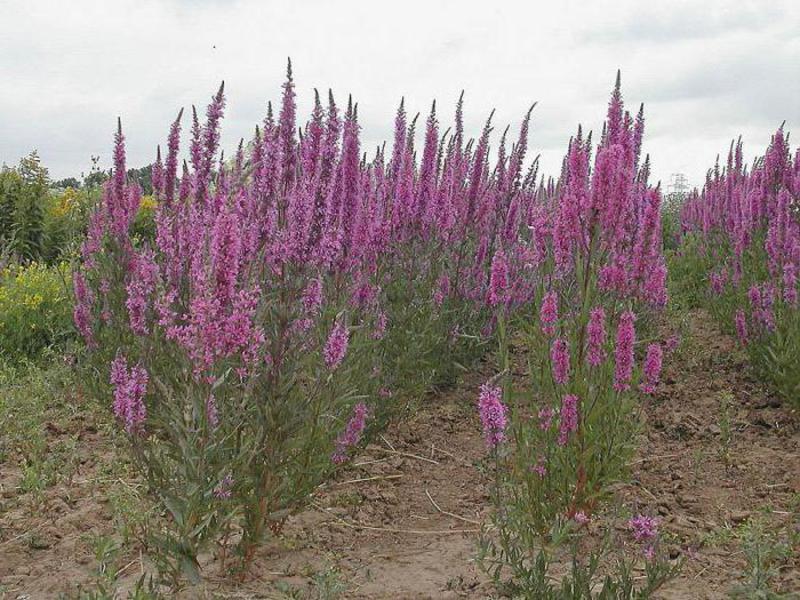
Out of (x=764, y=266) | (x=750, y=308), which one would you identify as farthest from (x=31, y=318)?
(x=764, y=266)

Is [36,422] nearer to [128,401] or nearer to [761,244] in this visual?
[128,401]

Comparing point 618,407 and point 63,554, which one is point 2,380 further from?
point 618,407

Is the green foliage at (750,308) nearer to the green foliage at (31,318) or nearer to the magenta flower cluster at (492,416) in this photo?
the magenta flower cluster at (492,416)

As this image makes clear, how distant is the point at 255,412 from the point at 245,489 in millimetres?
353

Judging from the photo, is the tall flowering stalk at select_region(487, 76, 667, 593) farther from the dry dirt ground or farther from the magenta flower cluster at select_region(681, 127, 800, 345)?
the magenta flower cluster at select_region(681, 127, 800, 345)

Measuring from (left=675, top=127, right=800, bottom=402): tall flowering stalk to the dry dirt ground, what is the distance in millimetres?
452

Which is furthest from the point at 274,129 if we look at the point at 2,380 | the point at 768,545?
the point at 2,380

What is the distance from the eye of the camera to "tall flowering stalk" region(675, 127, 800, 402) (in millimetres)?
5727

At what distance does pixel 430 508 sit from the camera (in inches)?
175

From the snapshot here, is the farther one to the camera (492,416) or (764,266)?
(764,266)

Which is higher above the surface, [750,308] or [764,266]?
[764,266]

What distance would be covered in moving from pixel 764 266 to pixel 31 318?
25.1 ft

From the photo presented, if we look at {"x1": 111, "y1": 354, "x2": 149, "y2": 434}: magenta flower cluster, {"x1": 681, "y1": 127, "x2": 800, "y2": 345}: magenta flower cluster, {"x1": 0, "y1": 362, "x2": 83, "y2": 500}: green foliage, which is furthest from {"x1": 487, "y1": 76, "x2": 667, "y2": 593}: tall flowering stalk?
{"x1": 0, "y1": 362, "x2": 83, "y2": 500}: green foliage

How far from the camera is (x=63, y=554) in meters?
3.78
